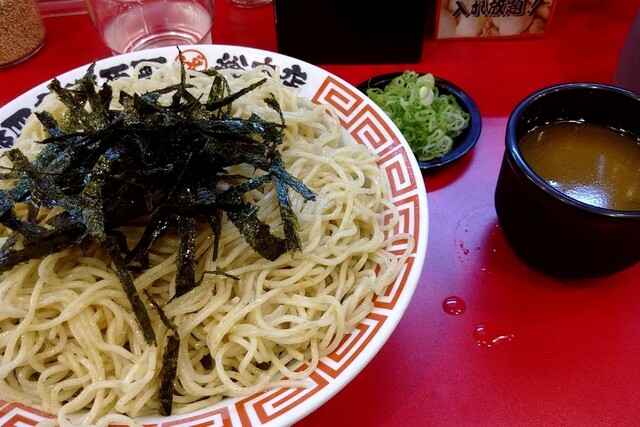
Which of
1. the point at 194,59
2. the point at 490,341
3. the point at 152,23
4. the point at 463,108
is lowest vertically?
the point at 490,341

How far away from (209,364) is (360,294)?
40 cm

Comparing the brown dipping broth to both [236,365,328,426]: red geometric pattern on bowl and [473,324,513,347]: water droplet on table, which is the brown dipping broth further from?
[236,365,328,426]: red geometric pattern on bowl

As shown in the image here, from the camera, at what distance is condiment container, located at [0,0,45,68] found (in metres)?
2.30

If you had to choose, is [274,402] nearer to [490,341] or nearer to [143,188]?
[143,188]

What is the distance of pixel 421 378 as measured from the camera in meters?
1.48

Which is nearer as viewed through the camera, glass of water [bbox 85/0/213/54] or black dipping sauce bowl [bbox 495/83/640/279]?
black dipping sauce bowl [bbox 495/83/640/279]

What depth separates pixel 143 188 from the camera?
1246mm

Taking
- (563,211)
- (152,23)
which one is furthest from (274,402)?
(152,23)

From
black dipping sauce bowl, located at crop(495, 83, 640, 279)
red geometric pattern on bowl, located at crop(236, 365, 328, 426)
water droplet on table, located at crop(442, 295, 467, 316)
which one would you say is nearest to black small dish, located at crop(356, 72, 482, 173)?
black dipping sauce bowl, located at crop(495, 83, 640, 279)

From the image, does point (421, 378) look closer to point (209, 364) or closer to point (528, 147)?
point (209, 364)

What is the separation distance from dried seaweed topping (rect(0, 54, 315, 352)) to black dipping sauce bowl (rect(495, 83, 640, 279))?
1.98 ft

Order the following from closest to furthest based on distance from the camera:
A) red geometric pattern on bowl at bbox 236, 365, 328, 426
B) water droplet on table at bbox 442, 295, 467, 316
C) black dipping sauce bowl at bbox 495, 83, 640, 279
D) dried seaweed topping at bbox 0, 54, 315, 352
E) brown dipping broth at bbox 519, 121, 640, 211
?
red geometric pattern on bowl at bbox 236, 365, 328, 426 → dried seaweed topping at bbox 0, 54, 315, 352 → black dipping sauce bowl at bbox 495, 83, 640, 279 → brown dipping broth at bbox 519, 121, 640, 211 → water droplet on table at bbox 442, 295, 467, 316

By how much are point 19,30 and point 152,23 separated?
557 millimetres

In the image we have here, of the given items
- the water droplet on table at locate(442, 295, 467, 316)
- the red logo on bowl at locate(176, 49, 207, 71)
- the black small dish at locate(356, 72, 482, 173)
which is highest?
the red logo on bowl at locate(176, 49, 207, 71)
